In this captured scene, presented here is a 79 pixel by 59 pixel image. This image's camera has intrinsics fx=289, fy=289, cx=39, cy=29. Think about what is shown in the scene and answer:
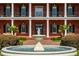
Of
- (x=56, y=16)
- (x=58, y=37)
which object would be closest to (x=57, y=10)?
(x=56, y=16)

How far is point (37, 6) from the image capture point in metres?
42.7

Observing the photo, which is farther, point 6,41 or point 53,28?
point 53,28

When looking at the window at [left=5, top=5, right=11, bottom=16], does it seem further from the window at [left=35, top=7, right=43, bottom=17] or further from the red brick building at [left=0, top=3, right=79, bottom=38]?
the window at [left=35, top=7, right=43, bottom=17]

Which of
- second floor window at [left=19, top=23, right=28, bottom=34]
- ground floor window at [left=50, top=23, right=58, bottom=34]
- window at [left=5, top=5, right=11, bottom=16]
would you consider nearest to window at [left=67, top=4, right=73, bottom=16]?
ground floor window at [left=50, top=23, right=58, bottom=34]

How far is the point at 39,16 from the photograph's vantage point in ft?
138

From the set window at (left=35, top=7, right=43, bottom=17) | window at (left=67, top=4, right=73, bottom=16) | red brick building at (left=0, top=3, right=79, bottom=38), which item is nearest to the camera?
red brick building at (left=0, top=3, right=79, bottom=38)

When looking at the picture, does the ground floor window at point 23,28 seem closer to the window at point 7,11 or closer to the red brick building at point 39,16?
the red brick building at point 39,16

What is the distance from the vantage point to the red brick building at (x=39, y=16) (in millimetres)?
41806

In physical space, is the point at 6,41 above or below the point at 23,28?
below

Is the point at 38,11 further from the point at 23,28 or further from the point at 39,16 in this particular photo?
the point at 23,28

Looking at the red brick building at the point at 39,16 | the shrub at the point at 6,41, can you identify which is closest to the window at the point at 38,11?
the red brick building at the point at 39,16

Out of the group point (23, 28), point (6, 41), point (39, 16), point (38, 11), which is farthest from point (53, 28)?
point (6, 41)

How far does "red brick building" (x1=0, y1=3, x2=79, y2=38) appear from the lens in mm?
41806

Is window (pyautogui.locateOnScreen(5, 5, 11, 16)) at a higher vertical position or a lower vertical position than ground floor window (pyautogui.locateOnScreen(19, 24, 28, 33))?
higher
